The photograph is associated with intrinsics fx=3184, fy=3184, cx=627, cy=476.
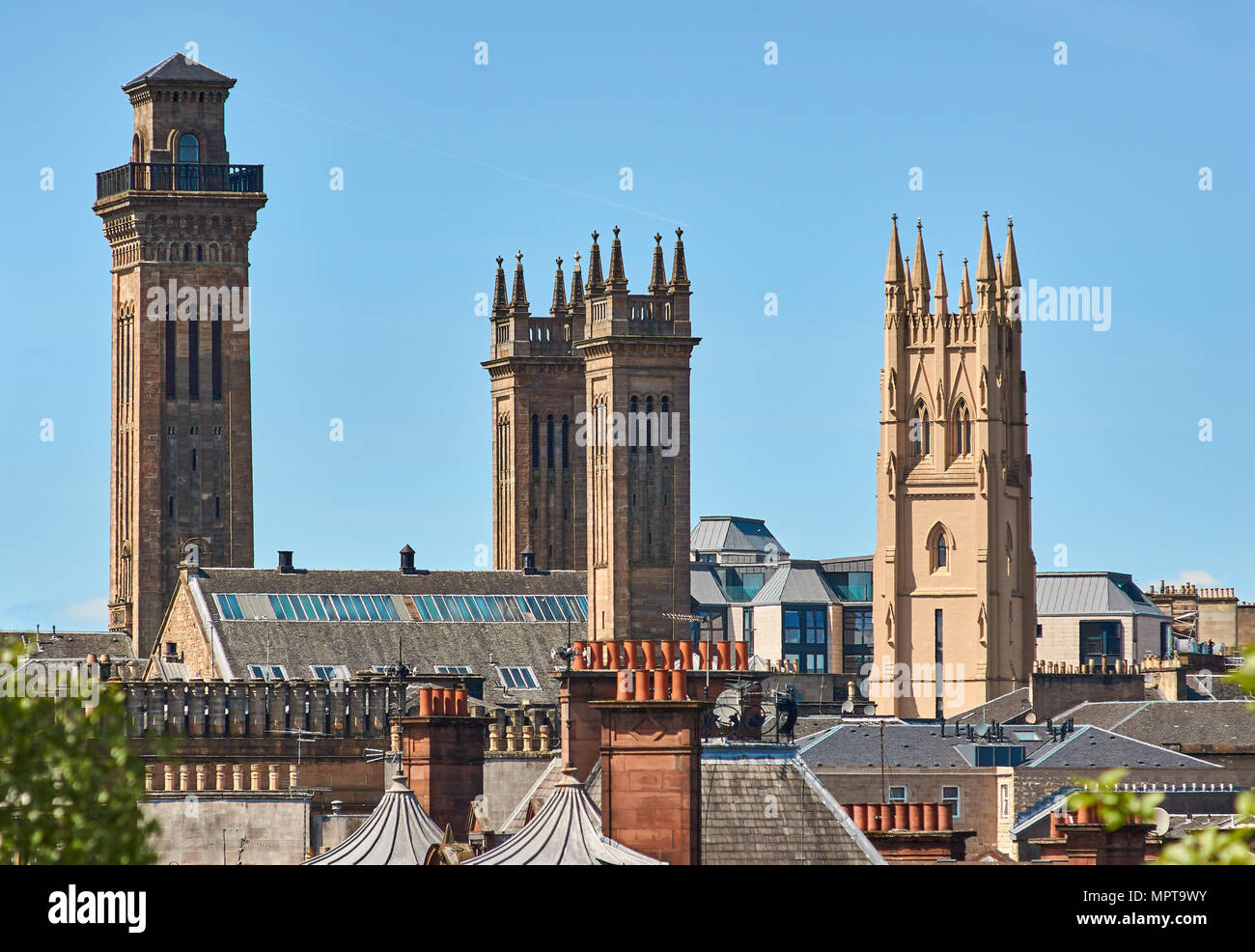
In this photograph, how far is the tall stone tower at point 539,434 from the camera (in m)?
180

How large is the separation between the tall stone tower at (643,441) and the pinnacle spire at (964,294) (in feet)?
108

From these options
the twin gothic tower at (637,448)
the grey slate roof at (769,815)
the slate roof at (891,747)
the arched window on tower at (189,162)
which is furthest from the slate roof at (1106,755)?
the arched window on tower at (189,162)

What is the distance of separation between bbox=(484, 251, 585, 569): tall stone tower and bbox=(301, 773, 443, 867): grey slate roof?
12586cm

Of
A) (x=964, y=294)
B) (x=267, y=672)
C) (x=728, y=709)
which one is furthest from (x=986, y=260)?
(x=728, y=709)

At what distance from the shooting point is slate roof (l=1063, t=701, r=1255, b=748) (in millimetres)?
126438

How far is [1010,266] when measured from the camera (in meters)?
190

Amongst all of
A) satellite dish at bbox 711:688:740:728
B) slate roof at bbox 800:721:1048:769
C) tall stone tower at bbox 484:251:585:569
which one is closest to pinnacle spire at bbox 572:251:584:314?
tall stone tower at bbox 484:251:585:569

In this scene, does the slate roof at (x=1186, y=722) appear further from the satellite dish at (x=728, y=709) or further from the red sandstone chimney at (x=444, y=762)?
the red sandstone chimney at (x=444, y=762)

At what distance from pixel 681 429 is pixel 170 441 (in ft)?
93.1

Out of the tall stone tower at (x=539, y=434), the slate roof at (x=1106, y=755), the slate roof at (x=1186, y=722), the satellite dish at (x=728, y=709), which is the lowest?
the slate roof at (x=1106, y=755)

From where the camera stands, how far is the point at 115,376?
171625 millimetres

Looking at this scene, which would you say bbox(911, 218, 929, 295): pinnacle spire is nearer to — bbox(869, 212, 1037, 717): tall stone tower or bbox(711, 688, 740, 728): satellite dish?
bbox(869, 212, 1037, 717): tall stone tower

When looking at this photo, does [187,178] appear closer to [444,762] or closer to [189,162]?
[189,162]
